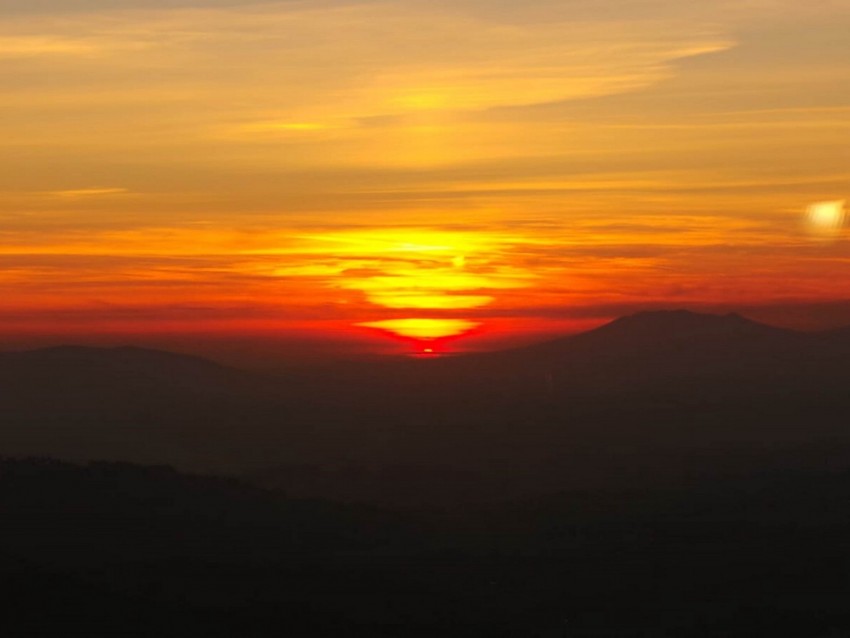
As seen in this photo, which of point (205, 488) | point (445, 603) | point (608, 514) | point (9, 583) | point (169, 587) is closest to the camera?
point (9, 583)

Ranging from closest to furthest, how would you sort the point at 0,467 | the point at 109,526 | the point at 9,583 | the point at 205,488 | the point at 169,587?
the point at 9,583, the point at 169,587, the point at 109,526, the point at 0,467, the point at 205,488

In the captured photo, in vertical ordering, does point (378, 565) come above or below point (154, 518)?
below

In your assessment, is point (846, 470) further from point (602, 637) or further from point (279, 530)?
point (602, 637)

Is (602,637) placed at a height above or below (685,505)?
below

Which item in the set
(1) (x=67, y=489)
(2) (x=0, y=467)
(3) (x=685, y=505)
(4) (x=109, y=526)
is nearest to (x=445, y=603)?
(4) (x=109, y=526)

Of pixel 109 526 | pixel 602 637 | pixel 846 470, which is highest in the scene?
pixel 846 470

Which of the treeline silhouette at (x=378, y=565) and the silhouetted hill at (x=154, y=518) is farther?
the silhouetted hill at (x=154, y=518)

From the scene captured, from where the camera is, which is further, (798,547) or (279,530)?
(798,547)

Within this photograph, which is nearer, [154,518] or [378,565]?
[378,565]

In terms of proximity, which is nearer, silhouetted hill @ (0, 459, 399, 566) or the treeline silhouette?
the treeline silhouette

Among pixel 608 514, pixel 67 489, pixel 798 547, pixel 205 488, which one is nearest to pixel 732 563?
pixel 798 547
